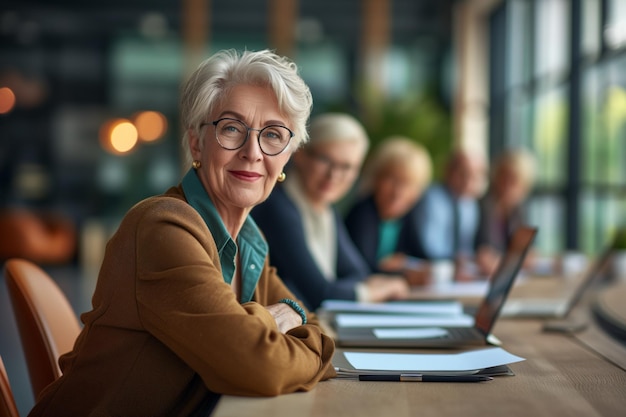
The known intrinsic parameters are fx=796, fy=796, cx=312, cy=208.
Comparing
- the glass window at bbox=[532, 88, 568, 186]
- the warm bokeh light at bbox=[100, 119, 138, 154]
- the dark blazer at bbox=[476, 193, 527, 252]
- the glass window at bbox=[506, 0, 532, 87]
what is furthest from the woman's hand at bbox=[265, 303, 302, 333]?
the glass window at bbox=[506, 0, 532, 87]

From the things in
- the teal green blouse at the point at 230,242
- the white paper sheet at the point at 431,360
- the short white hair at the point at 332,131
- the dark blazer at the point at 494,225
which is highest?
the short white hair at the point at 332,131

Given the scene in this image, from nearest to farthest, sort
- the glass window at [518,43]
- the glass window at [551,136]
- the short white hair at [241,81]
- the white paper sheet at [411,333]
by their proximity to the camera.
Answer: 1. the short white hair at [241,81]
2. the white paper sheet at [411,333]
3. the glass window at [551,136]
4. the glass window at [518,43]

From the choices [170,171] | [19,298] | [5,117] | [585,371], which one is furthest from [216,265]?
[5,117]

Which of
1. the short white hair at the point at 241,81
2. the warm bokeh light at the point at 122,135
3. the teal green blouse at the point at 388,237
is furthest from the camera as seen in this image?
the warm bokeh light at the point at 122,135

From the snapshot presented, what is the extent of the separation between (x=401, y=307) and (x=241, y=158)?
115 cm

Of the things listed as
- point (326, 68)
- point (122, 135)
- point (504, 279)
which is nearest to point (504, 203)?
point (504, 279)

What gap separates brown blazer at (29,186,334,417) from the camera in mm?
1307

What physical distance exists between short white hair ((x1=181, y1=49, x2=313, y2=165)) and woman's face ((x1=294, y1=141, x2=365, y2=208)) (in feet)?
5.53

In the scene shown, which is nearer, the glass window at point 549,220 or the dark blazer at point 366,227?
the dark blazer at point 366,227

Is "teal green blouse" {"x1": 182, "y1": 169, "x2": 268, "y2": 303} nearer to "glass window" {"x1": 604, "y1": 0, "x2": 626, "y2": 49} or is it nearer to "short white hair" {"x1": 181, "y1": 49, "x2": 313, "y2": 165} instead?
"short white hair" {"x1": 181, "y1": 49, "x2": 313, "y2": 165}

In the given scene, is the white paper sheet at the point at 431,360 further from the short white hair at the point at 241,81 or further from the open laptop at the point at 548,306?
the open laptop at the point at 548,306

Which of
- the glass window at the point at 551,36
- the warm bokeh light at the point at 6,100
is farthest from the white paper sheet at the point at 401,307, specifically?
the warm bokeh light at the point at 6,100

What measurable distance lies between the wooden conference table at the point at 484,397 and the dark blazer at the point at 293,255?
1087 millimetres

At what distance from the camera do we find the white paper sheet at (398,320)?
7.16 ft
